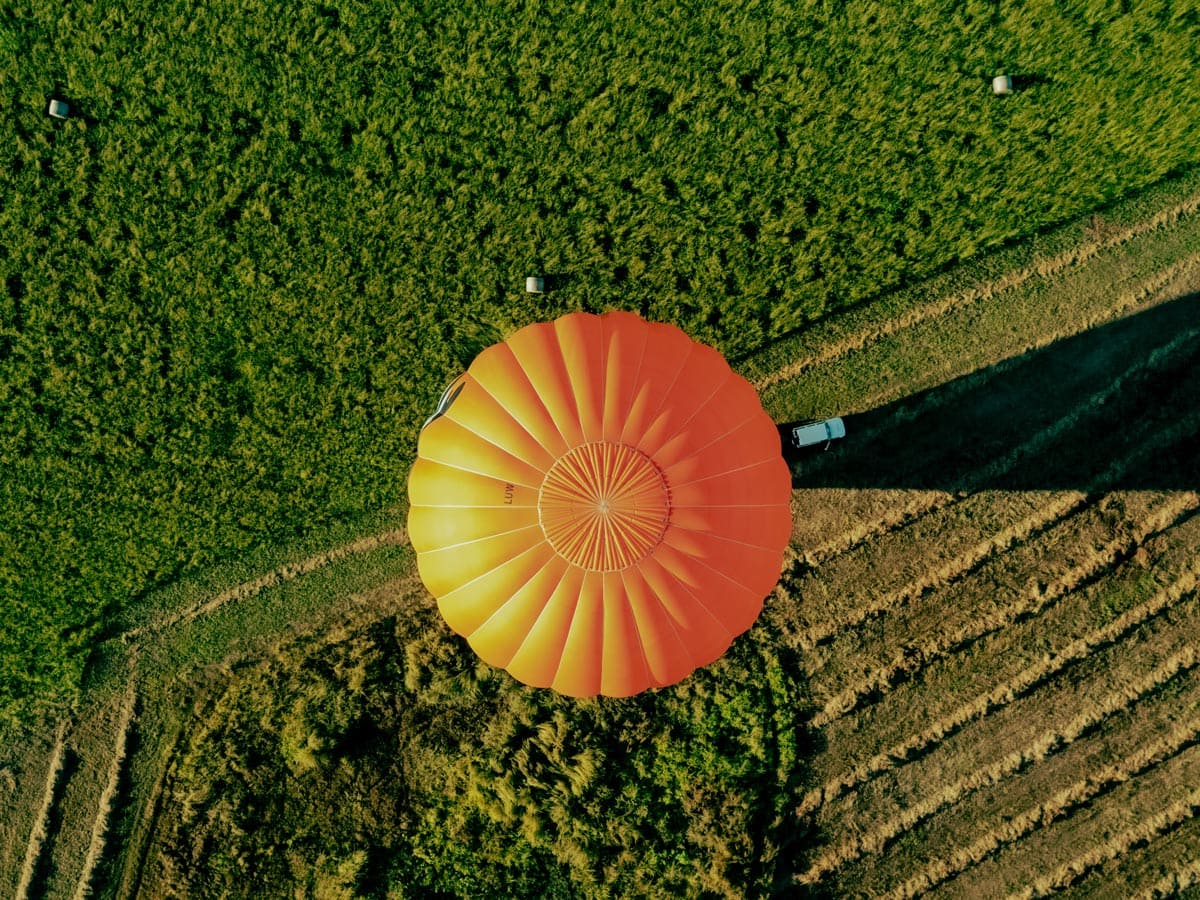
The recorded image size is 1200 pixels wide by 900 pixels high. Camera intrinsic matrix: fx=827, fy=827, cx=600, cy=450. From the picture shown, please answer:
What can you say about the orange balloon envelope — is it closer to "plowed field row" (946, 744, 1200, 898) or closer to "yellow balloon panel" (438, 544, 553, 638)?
"yellow balloon panel" (438, 544, 553, 638)

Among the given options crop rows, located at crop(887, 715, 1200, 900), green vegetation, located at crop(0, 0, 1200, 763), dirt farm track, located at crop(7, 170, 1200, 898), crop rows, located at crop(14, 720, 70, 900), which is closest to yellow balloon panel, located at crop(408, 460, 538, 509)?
green vegetation, located at crop(0, 0, 1200, 763)

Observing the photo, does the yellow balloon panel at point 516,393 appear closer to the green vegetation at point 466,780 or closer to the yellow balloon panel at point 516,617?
the yellow balloon panel at point 516,617

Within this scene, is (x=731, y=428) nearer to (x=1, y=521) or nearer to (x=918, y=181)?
(x=918, y=181)

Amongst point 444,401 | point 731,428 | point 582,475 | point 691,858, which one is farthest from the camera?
point 691,858

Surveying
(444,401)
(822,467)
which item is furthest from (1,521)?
(822,467)

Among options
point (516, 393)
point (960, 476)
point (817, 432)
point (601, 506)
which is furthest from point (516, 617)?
point (960, 476)
